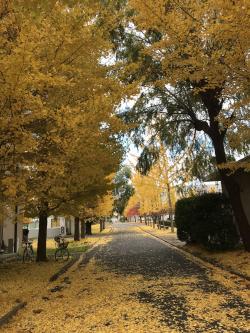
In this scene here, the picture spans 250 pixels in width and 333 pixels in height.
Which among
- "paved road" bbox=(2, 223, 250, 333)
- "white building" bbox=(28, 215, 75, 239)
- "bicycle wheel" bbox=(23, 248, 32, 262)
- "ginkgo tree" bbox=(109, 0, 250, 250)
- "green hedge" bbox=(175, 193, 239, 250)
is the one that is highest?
"ginkgo tree" bbox=(109, 0, 250, 250)

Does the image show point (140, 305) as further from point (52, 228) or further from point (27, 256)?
point (52, 228)

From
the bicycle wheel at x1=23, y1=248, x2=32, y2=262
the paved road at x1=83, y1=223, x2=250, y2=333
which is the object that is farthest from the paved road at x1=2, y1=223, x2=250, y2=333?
the bicycle wheel at x1=23, y1=248, x2=32, y2=262

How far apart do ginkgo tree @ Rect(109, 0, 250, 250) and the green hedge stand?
0.91 m

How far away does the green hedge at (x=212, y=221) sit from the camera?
51.7ft

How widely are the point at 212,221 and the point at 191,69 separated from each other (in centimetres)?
732

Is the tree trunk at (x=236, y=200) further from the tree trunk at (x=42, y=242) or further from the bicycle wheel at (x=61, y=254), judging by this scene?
the tree trunk at (x=42, y=242)

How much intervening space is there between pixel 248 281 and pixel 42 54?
6.81 meters

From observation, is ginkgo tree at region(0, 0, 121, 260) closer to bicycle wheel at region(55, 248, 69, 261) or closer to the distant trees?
bicycle wheel at region(55, 248, 69, 261)

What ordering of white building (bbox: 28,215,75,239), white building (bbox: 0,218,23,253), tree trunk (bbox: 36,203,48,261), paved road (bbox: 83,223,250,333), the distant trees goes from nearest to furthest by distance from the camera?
paved road (bbox: 83,223,250,333) → tree trunk (bbox: 36,203,48,261) → white building (bbox: 0,218,23,253) → the distant trees → white building (bbox: 28,215,75,239)

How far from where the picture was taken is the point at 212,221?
16.0 metres

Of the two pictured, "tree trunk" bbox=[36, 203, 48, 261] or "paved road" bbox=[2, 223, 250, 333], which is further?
"tree trunk" bbox=[36, 203, 48, 261]

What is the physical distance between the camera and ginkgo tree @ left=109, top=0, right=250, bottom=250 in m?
9.13

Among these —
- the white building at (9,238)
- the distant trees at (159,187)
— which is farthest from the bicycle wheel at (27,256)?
the distant trees at (159,187)

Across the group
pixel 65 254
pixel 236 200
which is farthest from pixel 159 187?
pixel 236 200
